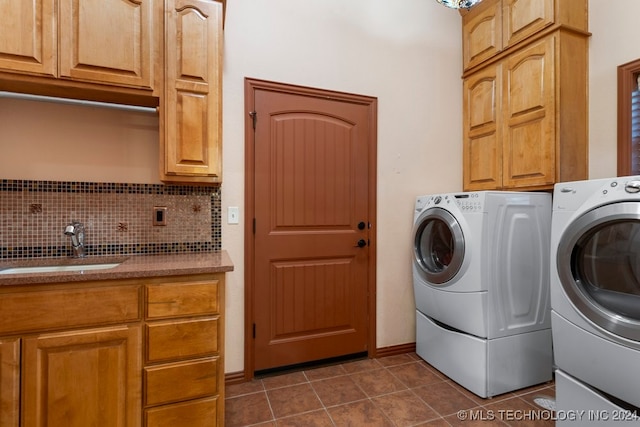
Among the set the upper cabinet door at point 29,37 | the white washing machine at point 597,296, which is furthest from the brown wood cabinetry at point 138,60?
the white washing machine at point 597,296

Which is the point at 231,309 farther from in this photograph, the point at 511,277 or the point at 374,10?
the point at 374,10

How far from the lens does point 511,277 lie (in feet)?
6.69

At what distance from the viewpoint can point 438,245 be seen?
2381mm

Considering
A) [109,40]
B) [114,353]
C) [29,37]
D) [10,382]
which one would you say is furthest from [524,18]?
[10,382]

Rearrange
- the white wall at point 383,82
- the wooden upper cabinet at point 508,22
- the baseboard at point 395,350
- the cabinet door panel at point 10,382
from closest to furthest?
the cabinet door panel at point 10,382 < the wooden upper cabinet at point 508,22 < the white wall at point 383,82 < the baseboard at point 395,350

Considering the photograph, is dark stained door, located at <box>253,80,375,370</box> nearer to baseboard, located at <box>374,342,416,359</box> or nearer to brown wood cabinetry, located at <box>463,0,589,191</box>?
baseboard, located at <box>374,342,416,359</box>

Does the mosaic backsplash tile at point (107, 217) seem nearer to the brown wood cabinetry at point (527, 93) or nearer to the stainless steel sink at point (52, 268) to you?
the stainless steel sink at point (52, 268)

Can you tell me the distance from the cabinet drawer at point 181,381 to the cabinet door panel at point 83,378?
0.06 metres

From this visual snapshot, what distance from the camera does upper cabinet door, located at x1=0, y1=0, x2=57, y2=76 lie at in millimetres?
1446

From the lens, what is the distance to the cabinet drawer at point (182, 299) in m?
1.41

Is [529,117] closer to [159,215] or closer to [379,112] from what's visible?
[379,112]

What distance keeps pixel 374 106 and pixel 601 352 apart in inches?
77.5

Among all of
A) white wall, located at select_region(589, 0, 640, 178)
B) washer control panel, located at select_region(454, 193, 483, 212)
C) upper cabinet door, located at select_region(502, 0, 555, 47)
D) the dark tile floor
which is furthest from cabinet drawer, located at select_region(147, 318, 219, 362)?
upper cabinet door, located at select_region(502, 0, 555, 47)

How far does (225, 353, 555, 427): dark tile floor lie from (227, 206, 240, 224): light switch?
1.08 meters
